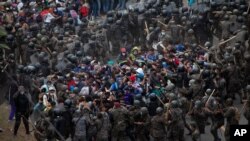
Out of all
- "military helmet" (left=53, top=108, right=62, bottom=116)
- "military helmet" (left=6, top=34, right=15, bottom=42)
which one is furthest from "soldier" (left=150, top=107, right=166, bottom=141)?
"military helmet" (left=6, top=34, right=15, bottom=42)

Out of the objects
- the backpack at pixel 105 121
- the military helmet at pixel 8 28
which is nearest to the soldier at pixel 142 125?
the backpack at pixel 105 121

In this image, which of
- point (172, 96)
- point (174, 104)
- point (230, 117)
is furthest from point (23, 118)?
point (230, 117)

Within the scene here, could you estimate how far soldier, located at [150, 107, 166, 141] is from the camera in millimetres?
21812

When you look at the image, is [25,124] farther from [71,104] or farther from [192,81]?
[192,81]

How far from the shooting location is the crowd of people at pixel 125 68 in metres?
22.1

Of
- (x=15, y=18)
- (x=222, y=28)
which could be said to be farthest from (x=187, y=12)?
(x=15, y=18)

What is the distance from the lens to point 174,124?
2192 cm

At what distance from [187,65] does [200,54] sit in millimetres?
1295

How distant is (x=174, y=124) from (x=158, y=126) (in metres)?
0.45

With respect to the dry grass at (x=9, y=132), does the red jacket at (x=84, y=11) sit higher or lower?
higher

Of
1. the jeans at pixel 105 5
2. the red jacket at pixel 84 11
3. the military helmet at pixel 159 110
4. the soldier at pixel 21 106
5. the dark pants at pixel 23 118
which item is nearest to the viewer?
the military helmet at pixel 159 110

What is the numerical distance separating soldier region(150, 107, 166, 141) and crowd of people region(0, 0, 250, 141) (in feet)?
0.09

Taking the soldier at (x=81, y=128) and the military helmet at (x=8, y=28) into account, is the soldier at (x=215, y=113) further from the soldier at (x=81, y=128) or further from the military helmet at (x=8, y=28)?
the military helmet at (x=8, y=28)

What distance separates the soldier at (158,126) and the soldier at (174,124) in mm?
183
